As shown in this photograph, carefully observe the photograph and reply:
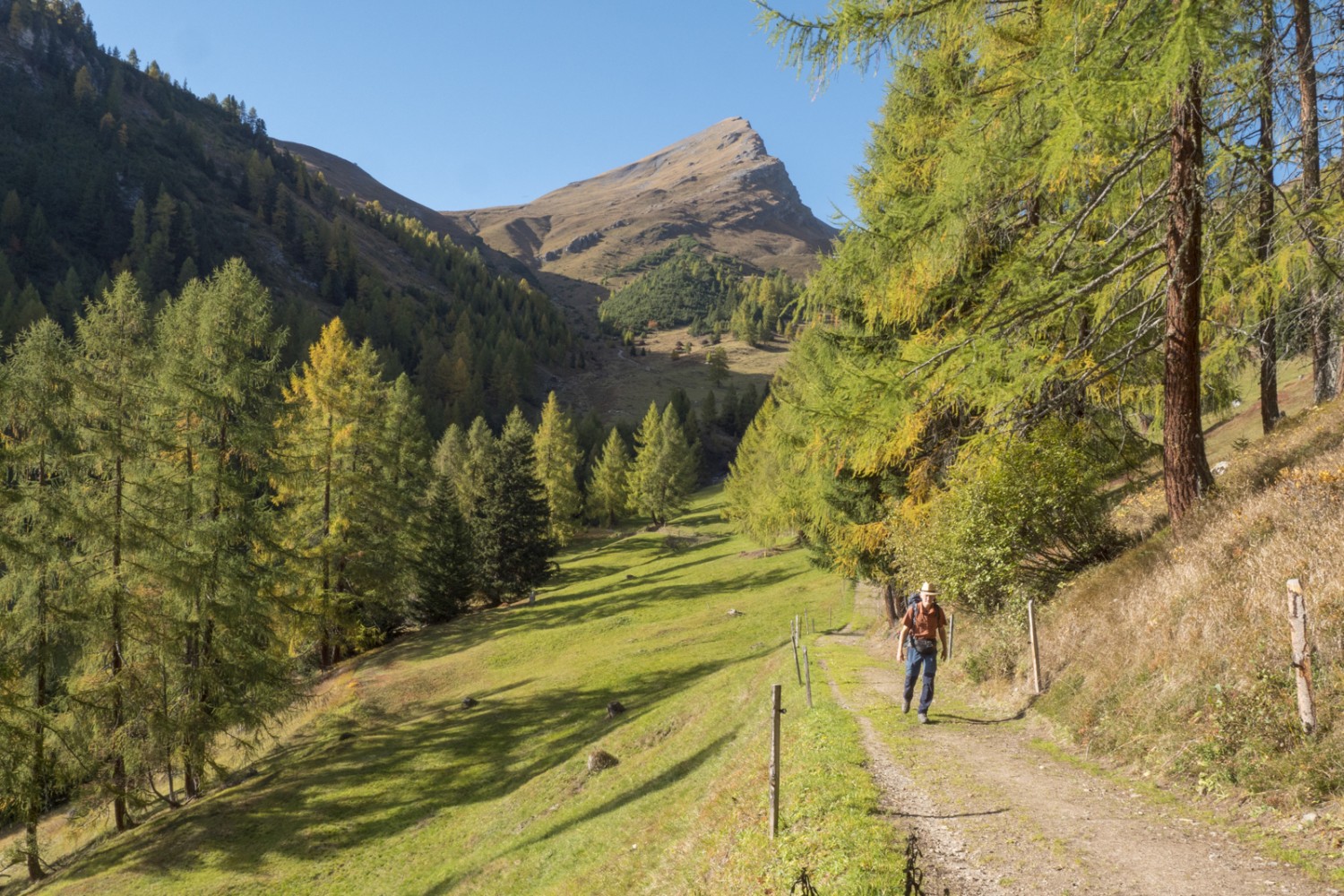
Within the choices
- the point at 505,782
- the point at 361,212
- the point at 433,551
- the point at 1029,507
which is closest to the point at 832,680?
the point at 1029,507

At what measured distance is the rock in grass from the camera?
56.6ft

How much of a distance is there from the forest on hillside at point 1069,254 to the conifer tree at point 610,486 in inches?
2298

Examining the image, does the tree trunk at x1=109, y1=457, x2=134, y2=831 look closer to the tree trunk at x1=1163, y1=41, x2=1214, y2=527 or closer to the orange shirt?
the orange shirt

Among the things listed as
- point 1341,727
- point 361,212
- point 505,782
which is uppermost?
point 361,212

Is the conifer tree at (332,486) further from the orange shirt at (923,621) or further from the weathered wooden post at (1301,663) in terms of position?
the weathered wooden post at (1301,663)

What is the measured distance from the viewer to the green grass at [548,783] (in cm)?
841

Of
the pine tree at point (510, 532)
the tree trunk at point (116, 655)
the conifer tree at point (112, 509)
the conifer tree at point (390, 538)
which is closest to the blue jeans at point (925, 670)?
the conifer tree at point (112, 509)

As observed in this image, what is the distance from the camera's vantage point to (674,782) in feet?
45.9

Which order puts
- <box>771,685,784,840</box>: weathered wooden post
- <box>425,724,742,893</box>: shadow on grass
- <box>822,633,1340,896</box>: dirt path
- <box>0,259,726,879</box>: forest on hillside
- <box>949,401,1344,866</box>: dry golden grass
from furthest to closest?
<box>0,259,726,879</box>: forest on hillside < <box>425,724,742,893</box>: shadow on grass < <box>771,685,784,840</box>: weathered wooden post < <box>949,401,1344,866</box>: dry golden grass < <box>822,633,1340,896</box>: dirt path

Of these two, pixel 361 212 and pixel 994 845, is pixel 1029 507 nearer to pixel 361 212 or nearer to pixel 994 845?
pixel 994 845

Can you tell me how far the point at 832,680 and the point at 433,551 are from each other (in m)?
29.6

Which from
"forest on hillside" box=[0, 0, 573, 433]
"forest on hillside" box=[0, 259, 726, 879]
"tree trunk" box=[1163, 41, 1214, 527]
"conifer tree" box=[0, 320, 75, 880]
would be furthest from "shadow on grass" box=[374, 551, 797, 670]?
"forest on hillside" box=[0, 0, 573, 433]

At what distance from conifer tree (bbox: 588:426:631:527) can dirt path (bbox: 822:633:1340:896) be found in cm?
6412

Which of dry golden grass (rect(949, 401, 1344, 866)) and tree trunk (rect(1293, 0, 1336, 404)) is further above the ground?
tree trunk (rect(1293, 0, 1336, 404))
